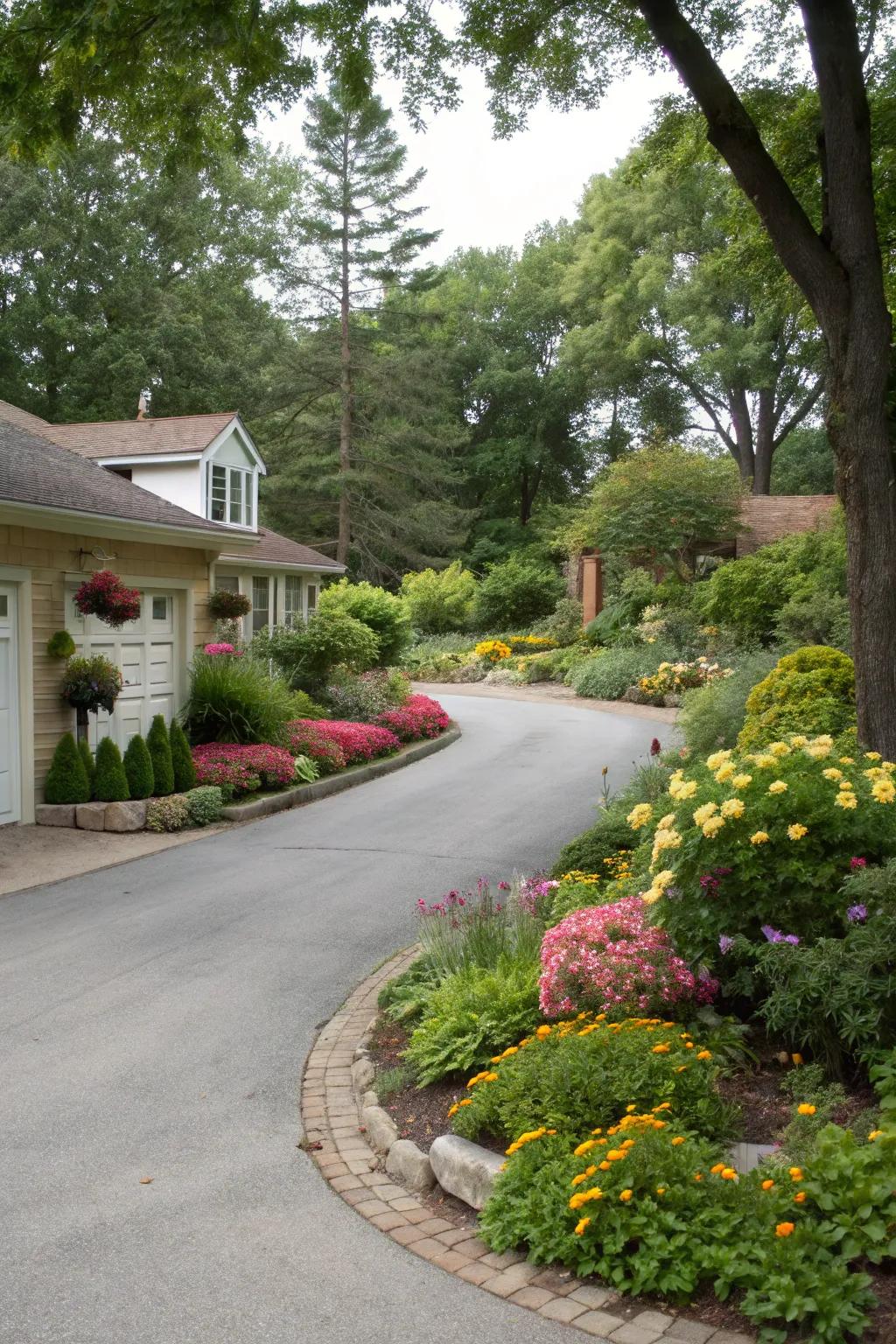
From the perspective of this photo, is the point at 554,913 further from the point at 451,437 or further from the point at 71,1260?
the point at 451,437

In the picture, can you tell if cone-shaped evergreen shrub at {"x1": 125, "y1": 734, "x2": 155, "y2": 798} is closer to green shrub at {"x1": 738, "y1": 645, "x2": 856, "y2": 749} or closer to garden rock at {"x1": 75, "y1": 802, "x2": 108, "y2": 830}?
garden rock at {"x1": 75, "y1": 802, "x2": 108, "y2": 830}

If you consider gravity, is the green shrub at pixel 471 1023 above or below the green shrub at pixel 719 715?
below

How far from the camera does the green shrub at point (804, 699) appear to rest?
10.1 m

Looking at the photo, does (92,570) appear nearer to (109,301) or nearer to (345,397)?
(109,301)

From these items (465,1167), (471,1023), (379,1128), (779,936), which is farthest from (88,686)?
(779,936)

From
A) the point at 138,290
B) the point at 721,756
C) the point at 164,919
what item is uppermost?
the point at 138,290

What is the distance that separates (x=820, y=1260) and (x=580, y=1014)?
1.82 m

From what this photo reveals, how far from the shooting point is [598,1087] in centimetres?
409

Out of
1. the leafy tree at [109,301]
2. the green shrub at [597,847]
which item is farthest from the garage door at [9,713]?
the leafy tree at [109,301]

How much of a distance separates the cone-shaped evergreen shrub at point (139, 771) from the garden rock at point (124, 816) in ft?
1.48

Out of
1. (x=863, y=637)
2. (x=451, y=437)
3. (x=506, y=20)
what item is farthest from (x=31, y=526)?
(x=451, y=437)

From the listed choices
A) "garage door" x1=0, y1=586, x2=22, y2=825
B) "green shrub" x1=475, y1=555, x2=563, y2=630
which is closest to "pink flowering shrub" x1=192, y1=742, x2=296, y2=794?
"garage door" x1=0, y1=586, x2=22, y2=825

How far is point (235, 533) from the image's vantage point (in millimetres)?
14906

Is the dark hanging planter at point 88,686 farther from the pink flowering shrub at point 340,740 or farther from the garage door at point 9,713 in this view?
the pink flowering shrub at point 340,740
